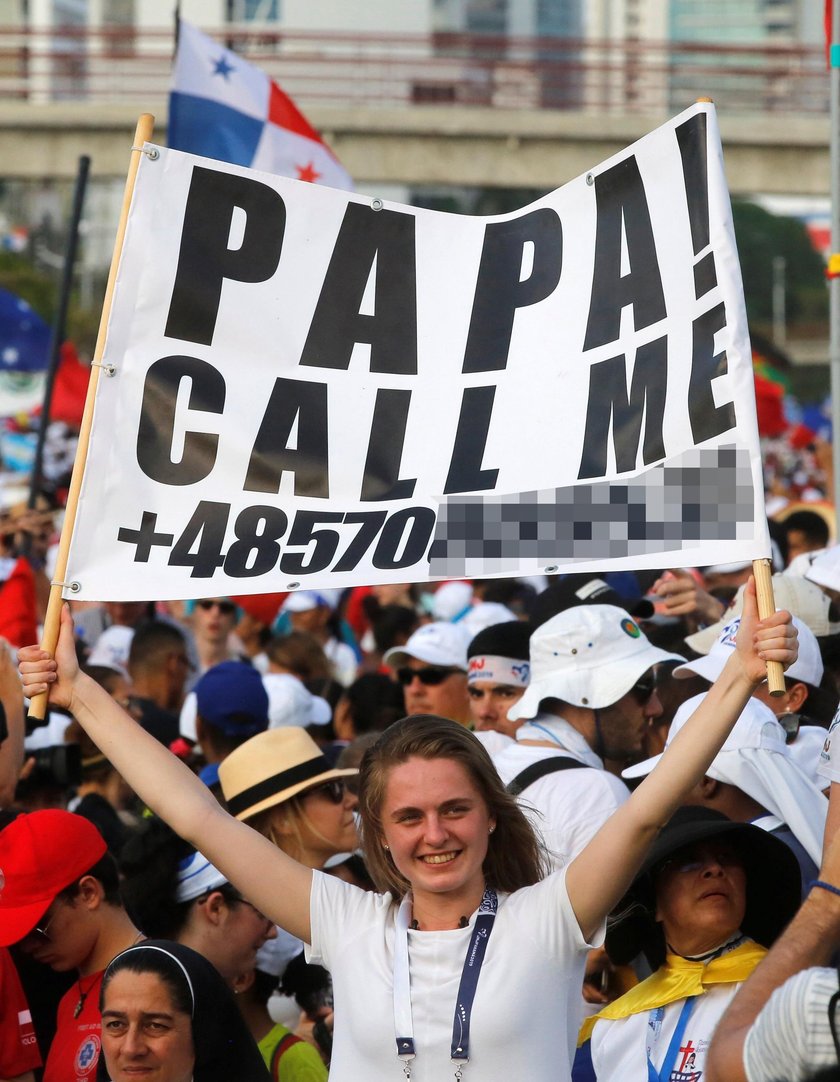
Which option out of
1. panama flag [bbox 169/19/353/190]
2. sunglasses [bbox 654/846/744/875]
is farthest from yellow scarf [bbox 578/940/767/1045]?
panama flag [bbox 169/19/353/190]

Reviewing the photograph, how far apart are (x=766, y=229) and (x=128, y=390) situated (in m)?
68.1

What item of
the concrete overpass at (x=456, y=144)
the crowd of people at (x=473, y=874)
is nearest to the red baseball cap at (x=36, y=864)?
the crowd of people at (x=473, y=874)

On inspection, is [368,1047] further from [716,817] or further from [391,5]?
[391,5]

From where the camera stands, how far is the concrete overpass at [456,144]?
2423cm

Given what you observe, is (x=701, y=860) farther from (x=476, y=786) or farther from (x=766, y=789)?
(x=476, y=786)

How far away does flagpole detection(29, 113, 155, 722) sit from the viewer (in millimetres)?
3486

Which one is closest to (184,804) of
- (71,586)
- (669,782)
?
(71,586)

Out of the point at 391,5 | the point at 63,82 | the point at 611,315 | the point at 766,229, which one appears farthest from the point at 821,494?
the point at 766,229

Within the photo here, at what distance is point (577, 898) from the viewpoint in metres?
2.99

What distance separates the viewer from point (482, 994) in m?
2.91

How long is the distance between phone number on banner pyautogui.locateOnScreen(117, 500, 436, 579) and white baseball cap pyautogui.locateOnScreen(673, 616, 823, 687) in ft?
3.75

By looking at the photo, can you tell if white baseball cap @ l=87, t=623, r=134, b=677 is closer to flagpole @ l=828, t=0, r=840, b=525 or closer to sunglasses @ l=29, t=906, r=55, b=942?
flagpole @ l=828, t=0, r=840, b=525

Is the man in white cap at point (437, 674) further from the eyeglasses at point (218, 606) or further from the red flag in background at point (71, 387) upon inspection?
the red flag in background at point (71, 387)

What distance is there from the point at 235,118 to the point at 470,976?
855 centimetres
